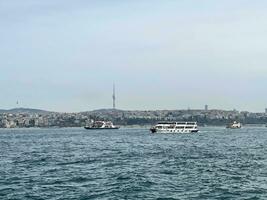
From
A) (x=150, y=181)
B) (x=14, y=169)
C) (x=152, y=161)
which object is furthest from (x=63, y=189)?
(x=152, y=161)

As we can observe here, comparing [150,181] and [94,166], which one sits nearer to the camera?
[150,181]

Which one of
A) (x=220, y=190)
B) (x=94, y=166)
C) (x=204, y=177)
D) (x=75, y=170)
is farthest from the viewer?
(x=94, y=166)

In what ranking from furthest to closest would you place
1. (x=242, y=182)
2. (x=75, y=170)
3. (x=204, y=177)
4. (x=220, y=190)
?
(x=75, y=170) < (x=204, y=177) < (x=242, y=182) < (x=220, y=190)

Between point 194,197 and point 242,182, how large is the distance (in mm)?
8540

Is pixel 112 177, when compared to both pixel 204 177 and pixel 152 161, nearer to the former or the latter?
pixel 204 177

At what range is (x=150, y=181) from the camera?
4925cm

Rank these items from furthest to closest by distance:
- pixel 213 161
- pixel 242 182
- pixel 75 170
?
1. pixel 213 161
2. pixel 75 170
3. pixel 242 182

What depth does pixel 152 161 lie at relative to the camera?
7000cm

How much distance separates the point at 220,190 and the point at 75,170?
806 inches

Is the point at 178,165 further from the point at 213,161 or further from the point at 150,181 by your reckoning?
the point at 150,181

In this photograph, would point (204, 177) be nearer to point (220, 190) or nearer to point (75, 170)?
point (220, 190)

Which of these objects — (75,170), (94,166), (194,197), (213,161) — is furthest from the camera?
(213,161)

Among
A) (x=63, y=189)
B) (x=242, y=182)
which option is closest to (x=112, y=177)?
(x=63, y=189)

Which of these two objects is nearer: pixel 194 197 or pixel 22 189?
pixel 194 197
